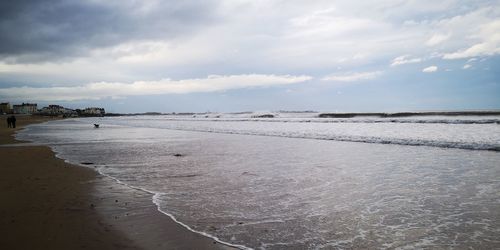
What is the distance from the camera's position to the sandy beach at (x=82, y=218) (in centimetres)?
446

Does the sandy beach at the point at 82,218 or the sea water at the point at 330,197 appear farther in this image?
the sea water at the point at 330,197

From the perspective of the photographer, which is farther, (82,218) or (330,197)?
(330,197)

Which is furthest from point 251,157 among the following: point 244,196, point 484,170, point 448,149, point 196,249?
point 196,249

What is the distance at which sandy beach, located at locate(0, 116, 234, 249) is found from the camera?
4.46 m

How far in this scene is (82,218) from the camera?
18.2 ft

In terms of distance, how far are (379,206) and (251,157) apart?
7823 millimetres

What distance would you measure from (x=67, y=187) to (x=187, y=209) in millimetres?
3496

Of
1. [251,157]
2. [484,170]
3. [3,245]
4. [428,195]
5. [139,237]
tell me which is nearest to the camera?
[3,245]

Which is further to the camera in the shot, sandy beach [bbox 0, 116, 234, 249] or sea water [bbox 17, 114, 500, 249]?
sea water [bbox 17, 114, 500, 249]

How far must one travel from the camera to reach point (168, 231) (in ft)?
16.4

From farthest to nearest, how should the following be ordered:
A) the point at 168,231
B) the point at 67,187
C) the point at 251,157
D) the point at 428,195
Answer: the point at 251,157, the point at 67,187, the point at 428,195, the point at 168,231

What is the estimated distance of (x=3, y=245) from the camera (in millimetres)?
4234

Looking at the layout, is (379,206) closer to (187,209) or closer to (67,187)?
(187,209)

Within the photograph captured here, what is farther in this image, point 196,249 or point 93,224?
point 93,224
